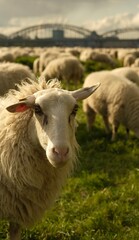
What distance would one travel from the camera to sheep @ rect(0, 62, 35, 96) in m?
6.75

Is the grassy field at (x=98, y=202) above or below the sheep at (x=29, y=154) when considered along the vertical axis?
below

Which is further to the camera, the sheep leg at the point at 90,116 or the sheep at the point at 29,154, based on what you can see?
the sheep leg at the point at 90,116

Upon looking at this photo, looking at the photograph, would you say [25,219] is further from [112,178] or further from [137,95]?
[137,95]

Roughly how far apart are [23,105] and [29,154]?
46 cm

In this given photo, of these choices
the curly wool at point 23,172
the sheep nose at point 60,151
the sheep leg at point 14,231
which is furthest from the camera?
the sheep leg at point 14,231

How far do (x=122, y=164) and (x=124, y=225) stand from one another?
201cm

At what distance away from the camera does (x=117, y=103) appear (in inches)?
278

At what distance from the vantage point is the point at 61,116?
2596mm

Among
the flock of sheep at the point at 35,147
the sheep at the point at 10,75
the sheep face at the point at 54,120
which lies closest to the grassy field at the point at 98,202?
the flock of sheep at the point at 35,147

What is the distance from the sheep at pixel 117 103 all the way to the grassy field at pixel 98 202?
531mm

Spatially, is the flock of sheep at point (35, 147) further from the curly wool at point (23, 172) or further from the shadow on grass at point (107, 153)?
the shadow on grass at point (107, 153)

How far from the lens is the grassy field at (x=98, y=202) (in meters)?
3.90

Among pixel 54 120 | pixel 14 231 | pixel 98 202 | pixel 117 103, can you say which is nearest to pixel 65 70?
pixel 117 103

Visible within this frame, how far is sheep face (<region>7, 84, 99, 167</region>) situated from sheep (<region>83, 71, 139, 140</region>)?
409cm
